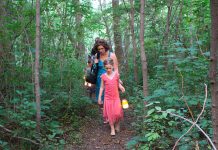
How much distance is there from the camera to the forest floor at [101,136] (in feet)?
19.1

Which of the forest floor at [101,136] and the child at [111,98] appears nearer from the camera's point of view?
the forest floor at [101,136]

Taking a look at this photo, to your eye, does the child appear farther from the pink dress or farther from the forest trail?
the forest trail

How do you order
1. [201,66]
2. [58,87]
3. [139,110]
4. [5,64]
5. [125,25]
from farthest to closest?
[125,25]
[58,87]
[139,110]
[5,64]
[201,66]

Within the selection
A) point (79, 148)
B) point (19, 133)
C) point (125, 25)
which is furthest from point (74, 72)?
point (125, 25)

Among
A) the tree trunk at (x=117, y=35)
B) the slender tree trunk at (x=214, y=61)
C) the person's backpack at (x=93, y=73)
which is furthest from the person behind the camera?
the tree trunk at (x=117, y=35)

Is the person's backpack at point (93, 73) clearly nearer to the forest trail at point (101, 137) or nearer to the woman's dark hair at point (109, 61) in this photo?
the woman's dark hair at point (109, 61)

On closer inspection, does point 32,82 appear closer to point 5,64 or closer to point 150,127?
point 5,64

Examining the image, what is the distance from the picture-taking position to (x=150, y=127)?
498 centimetres

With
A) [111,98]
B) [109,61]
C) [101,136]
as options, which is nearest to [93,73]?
[109,61]

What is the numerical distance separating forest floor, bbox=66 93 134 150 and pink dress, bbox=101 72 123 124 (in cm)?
35

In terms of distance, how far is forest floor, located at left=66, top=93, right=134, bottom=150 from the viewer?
5836 mm

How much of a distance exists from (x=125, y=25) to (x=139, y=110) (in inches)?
217

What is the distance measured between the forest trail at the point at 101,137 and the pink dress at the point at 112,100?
0.35 meters

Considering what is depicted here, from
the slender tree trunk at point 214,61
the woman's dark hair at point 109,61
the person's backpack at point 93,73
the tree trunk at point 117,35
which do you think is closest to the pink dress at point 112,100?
the woman's dark hair at point 109,61
